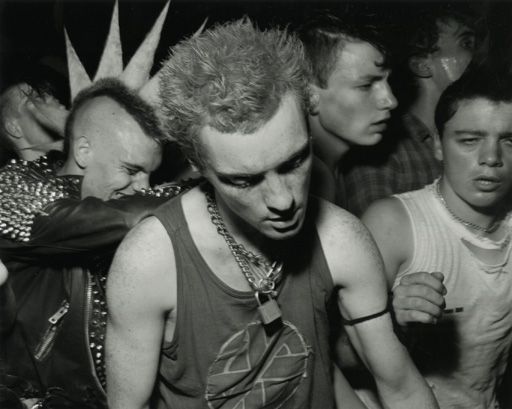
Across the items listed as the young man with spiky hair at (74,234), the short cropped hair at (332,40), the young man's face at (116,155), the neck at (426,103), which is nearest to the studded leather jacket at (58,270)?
the young man with spiky hair at (74,234)

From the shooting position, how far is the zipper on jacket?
2.28 m

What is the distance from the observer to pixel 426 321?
6.70 feet

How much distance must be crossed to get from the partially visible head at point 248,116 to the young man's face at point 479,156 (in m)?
1.00

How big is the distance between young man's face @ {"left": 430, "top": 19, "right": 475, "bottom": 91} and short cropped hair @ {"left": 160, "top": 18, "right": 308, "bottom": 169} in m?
1.92

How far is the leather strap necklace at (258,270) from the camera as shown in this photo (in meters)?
1.78

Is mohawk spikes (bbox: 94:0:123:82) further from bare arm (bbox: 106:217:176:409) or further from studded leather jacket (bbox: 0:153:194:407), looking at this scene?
bare arm (bbox: 106:217:176:409)

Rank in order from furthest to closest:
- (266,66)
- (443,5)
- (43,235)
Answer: (443,5) → (43,235) → (266,66)

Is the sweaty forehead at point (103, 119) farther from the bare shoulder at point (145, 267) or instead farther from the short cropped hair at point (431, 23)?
the short cropped hair at point (431, 23)

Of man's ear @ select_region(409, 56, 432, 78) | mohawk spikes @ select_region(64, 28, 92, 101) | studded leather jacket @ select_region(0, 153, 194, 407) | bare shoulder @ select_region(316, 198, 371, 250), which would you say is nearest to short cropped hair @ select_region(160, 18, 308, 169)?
bare shoulder @ select_region(316, 198, 371, 250)

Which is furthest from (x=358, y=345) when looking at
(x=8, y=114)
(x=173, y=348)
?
(x=8, y=114)

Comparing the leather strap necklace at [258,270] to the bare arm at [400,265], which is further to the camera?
the bare arm at [400,265]

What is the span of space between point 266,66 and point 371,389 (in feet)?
4.81

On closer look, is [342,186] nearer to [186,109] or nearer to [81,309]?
[81,309]

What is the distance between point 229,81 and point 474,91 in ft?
4.34
